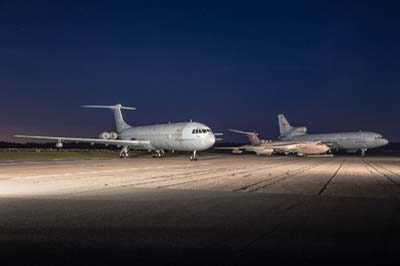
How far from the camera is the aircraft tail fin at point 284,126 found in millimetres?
114125

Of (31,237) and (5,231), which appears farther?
(5,231)

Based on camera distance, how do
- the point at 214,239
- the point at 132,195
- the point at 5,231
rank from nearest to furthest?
the point at 214,239, the point at 5,231, the point at 132,195

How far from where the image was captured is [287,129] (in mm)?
114375

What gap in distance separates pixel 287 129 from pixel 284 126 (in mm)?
1397

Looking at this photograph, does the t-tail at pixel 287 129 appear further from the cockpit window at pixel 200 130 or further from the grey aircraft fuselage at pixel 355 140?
the cockpit window at pixel 200 130

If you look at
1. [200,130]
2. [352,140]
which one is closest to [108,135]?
[200,130]

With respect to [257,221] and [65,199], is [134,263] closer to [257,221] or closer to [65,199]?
[257,221]

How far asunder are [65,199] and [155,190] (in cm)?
404

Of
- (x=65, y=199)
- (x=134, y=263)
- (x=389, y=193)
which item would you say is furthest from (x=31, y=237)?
(x=389, y=193)

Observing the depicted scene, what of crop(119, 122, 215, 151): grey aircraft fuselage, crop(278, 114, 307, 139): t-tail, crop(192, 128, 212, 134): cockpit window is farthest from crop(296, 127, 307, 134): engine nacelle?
crop(192, 128, 212, 134): cockpit window

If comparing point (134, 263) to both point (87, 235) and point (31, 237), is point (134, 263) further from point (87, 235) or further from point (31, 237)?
point (31, 237)

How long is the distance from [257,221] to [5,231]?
549 cm

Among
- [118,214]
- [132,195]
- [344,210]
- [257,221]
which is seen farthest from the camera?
[132,195]

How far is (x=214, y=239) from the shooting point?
8.41 m
